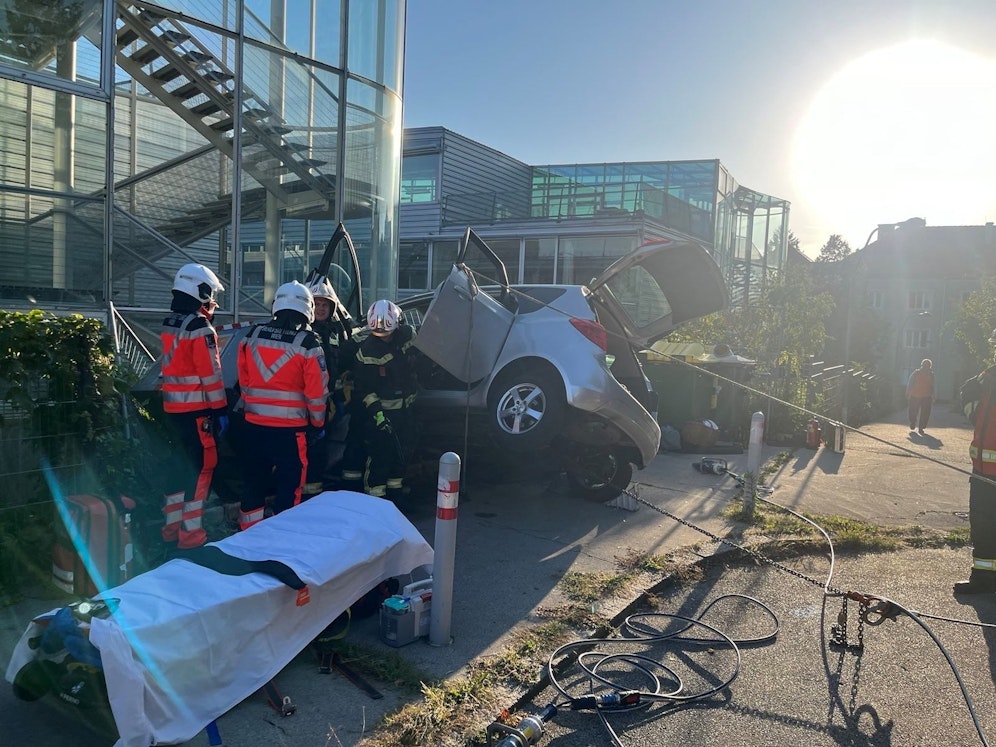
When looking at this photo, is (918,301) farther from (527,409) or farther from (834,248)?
(527,409)

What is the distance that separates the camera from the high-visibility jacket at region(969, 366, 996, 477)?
5.73 m

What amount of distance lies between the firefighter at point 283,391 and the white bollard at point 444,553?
1449mm

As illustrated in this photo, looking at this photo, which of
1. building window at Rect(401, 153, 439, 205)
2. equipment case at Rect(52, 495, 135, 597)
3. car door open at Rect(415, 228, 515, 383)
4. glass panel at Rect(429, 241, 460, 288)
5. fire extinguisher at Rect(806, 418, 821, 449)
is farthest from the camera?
building window at Rect(401, 153, 439, 205)

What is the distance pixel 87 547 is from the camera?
4.32 meters

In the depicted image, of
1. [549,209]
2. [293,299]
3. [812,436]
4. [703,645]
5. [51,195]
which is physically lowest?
[703,645]

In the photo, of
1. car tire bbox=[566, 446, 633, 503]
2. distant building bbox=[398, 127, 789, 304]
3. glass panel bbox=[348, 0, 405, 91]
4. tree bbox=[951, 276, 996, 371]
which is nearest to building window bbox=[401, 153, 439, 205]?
distant building bbox=[398, 127, 789, 304]

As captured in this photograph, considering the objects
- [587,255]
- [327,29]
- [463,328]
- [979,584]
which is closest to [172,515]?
[463,328]

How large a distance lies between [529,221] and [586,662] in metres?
18.3

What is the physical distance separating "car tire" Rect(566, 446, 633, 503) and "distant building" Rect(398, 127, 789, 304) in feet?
40.1

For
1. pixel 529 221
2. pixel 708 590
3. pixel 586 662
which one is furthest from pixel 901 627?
pixel 529 221

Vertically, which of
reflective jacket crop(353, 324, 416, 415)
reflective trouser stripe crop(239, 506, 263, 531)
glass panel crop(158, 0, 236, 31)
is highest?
glass panel crop(158, 0, 236, 31)

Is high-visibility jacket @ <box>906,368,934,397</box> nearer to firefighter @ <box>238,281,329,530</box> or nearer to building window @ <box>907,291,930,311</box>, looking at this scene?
firefighter @ <box>238,281,329,530</box>

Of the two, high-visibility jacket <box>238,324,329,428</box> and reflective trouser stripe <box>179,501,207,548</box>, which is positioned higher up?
high-visibility jacket <box>238,324,329,428</box>

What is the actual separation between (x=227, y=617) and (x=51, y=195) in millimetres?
5409
